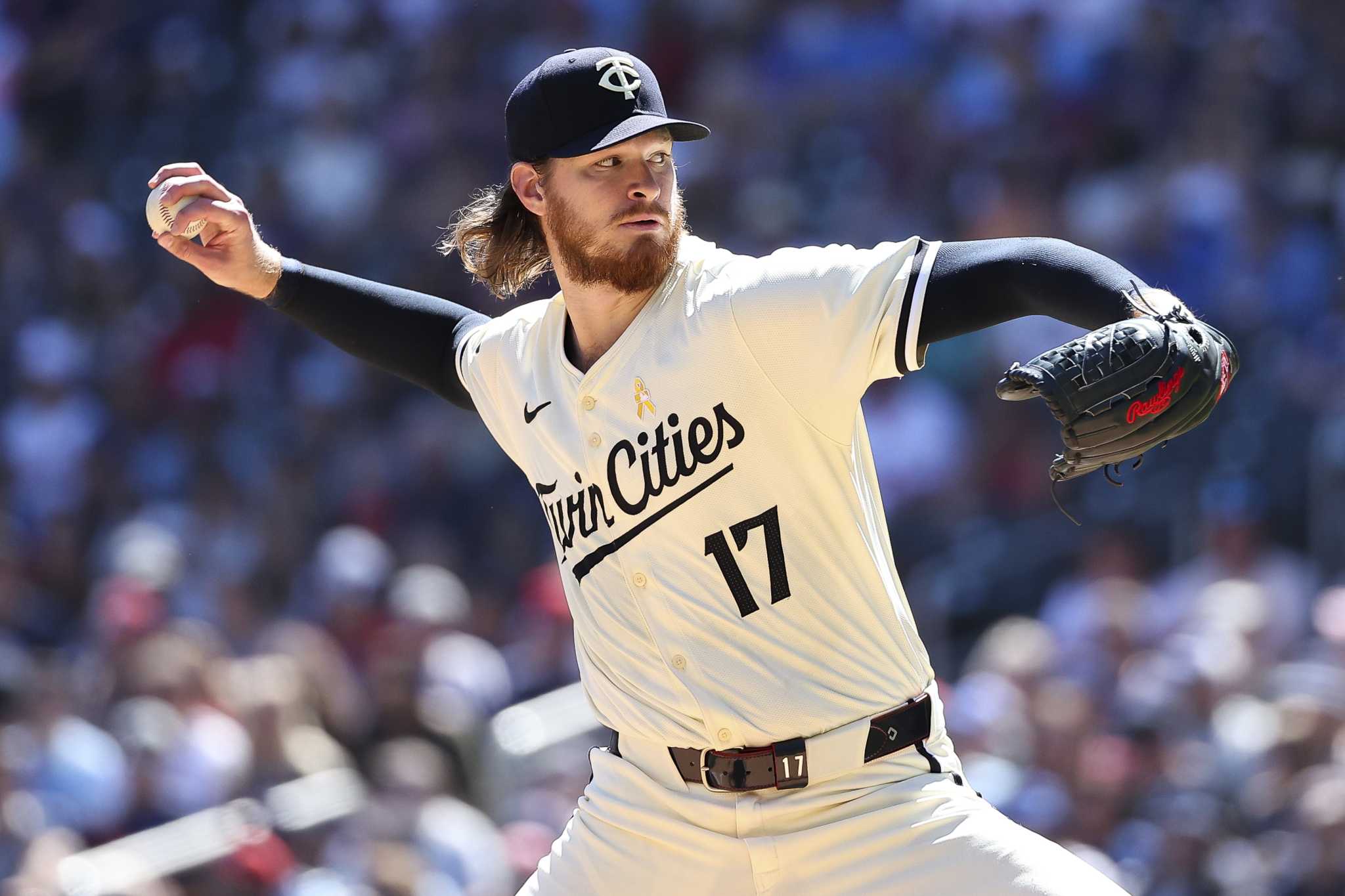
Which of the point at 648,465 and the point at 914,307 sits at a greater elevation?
the point at 914,307

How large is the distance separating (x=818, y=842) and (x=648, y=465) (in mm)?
756

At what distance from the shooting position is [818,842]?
312cm

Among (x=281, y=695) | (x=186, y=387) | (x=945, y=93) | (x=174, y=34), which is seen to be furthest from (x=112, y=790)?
(x=174, y=34)

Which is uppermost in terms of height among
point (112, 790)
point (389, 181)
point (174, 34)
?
point (174, 34)

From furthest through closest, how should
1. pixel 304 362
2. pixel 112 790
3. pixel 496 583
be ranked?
pixel 304 362 → pixel 496 583 → pixel 112 790

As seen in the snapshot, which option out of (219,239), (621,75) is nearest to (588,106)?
(621,75)

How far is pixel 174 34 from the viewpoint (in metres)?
11.5

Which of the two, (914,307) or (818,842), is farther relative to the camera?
(818,842)

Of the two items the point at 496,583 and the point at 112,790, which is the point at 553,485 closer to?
the point at 112,790

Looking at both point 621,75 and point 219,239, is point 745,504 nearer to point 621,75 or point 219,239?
point 621,75

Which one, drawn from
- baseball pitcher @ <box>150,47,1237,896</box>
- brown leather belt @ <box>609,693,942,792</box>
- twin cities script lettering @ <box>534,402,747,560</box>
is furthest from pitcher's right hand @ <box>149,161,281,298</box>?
brown leather belt @ <box>609,693,942,792</box>

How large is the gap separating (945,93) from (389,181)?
3.29 metres

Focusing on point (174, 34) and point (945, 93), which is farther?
point (174, 34)

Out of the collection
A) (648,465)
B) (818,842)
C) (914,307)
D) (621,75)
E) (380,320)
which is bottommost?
(818,842)
